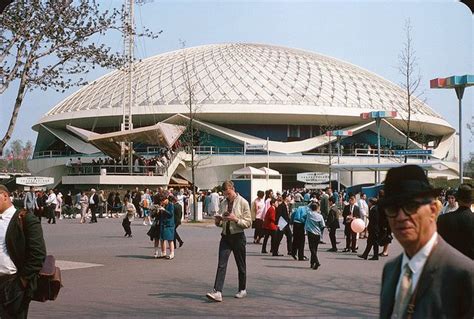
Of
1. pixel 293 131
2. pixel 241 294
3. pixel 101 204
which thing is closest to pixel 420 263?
pixel 241 294

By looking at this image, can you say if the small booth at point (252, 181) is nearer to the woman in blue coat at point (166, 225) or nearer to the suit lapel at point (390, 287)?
the woman in blue coat at point (166, 225)

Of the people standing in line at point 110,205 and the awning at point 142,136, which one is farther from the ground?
the awning at point 142,136

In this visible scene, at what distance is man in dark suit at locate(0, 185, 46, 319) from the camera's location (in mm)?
5859

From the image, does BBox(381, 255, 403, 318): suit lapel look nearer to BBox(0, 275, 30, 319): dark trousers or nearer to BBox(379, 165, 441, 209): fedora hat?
BBox(379, 165, 441, 209): fedora hat

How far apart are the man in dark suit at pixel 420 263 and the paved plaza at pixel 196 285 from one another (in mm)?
5952

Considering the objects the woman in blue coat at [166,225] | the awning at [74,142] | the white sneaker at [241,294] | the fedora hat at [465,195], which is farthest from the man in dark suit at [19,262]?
the awning at [74,142]

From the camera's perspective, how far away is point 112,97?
66875 millimetres

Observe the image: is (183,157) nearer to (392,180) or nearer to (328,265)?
(328,265)

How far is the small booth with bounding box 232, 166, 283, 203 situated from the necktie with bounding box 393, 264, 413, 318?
31.0 meters

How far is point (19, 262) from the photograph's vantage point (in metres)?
5.93

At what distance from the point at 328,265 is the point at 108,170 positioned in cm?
3447

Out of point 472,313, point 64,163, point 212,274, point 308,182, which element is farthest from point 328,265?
point 64,163

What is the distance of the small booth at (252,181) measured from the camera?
3444 cm

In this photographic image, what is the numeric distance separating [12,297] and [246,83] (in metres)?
60.4
